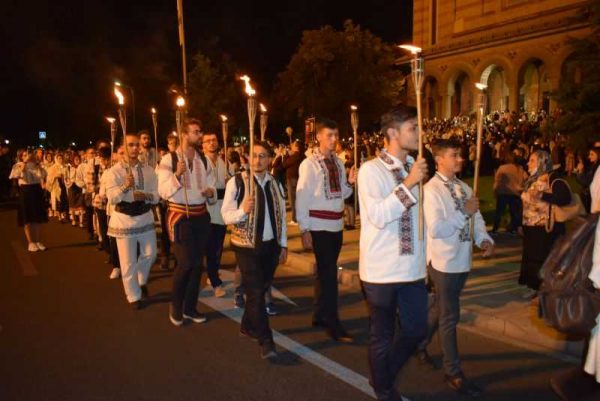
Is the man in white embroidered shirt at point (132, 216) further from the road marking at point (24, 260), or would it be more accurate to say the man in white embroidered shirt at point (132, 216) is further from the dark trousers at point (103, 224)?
the road marking at point (24, 260)

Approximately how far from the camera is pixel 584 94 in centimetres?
1281

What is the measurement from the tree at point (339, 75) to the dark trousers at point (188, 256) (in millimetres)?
31683

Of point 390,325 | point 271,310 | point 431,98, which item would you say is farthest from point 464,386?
point 431,98

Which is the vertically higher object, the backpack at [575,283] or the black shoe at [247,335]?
the backpack at [575,283]

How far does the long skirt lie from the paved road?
14.3 ft

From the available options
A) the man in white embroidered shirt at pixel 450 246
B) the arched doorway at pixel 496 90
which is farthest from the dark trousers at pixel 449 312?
the arched doorway at pixel 496 90

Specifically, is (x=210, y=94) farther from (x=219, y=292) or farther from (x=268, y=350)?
(x=268, y=350)

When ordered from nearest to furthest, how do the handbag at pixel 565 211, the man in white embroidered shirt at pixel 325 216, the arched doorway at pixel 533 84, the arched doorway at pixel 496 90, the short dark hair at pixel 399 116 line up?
1. the short dark hair at pixel 399 116
2. the man in white embroidered shirt at pixel 325 216
3. the handbag at pixel 565 211
4. the arched doorway at pixel 533 84
5. the arched doorway at pixel 496 90

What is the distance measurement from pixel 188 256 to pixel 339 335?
1.79 meters

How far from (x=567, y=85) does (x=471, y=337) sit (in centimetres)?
902

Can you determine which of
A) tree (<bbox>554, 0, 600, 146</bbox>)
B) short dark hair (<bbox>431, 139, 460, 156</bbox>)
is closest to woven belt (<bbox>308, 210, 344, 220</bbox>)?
short dark hair (<bbox>431, 139, 460, 156</bbox>)

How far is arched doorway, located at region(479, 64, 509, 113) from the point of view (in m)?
36.8

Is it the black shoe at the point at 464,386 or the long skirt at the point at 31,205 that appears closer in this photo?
the black shoe at the point at 464,386

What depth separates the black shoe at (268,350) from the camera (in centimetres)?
564
